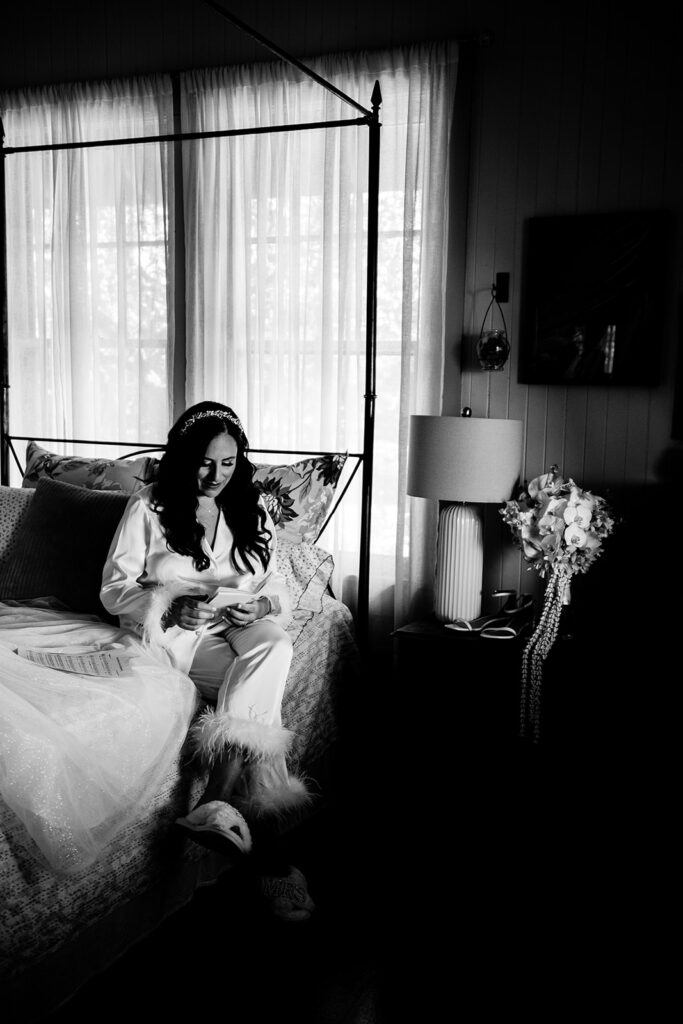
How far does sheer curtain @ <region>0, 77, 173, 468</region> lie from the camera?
3715mm

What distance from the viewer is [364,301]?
3373 mm

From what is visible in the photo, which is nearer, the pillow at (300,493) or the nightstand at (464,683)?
the nightstand at (464,683)

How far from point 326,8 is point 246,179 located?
0.66 metres

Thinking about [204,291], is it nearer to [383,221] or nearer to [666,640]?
[383,221]

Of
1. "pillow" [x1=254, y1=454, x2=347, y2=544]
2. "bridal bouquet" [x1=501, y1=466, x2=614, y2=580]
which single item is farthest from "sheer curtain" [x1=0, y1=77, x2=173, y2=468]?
"bridal bouquet" [x1=501, y1=466, x2=614, y2=580]

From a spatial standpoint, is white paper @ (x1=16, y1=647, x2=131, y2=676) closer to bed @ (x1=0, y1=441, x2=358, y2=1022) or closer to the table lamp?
bed @ (x1=0, y1=441, x2=358, y2=1022)

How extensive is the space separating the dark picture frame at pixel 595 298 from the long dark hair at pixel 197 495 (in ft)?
3.59

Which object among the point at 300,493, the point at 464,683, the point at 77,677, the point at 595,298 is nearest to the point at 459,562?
the point at 464,683

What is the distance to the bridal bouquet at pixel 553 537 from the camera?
2715mm

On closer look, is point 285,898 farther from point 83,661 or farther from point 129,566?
point 129,566

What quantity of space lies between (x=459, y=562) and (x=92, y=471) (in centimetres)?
129

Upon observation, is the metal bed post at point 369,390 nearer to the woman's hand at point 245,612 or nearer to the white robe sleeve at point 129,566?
the woman's hand at point 245,612

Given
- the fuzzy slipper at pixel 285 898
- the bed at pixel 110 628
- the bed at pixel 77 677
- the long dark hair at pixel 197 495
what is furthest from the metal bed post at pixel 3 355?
the fuzzy slipper at pixel 285 898

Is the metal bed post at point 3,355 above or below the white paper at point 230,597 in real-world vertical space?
above
